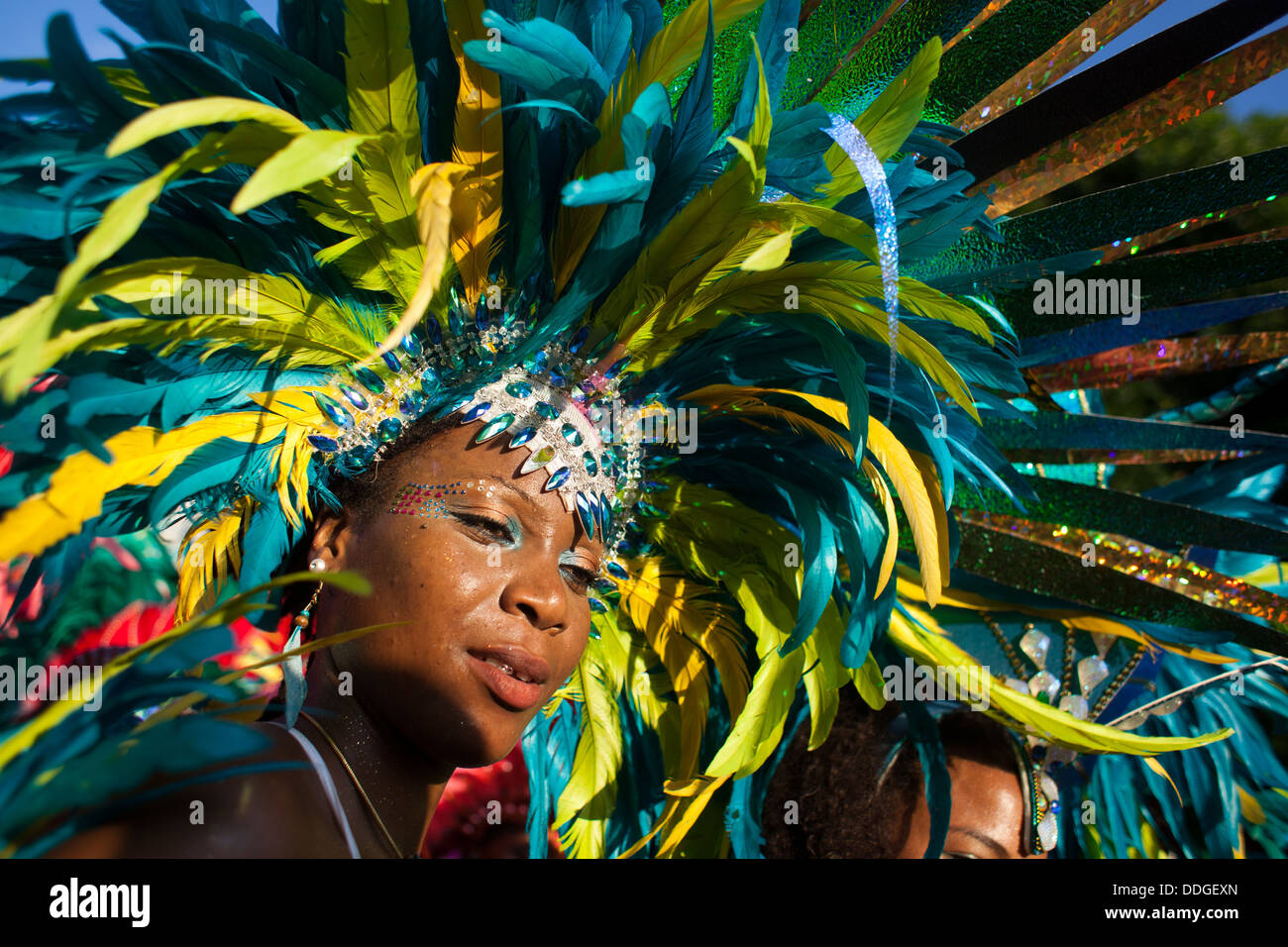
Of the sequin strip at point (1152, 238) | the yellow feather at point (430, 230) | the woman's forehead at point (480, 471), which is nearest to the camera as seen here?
the yellow feather at point (430, 230)

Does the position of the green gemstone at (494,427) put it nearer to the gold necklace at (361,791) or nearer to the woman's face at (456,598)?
the woman's face at (456,598)

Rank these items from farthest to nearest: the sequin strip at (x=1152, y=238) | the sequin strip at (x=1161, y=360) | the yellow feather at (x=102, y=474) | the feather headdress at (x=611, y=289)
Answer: the sequin strip at (x=1161, y=360) < the sequin strip at (x=1152, y=238) < the feather headdress at (x=611, y=289) < the yellow feather at (x=102, y=474)

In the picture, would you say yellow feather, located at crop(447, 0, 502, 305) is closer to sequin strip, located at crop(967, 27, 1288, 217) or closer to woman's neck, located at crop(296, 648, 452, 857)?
woman's neck, located at crop(296, 648, 452, 857)

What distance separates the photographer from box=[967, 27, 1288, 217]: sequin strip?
2.13 m

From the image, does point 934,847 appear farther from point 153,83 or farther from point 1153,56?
point 153,83

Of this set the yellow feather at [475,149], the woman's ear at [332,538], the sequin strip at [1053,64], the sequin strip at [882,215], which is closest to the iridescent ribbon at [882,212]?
the sequin strip at [882,215]

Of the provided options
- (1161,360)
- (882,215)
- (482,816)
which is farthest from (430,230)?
(482,816)

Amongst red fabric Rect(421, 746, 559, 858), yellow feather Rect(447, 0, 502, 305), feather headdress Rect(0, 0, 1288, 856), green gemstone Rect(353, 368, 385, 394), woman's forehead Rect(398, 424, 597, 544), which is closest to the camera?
feather headdress Rect(0, 0, 1288, 856)

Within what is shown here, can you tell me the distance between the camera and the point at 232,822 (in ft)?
4.49

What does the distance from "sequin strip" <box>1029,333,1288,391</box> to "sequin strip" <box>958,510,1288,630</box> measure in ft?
1.55

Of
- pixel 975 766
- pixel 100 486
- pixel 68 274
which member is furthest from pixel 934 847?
pixel 68 274

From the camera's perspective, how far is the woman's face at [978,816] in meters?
2.41

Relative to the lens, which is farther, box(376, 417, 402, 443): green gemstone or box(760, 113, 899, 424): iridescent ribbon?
box(376, 417, 402, 443): green gemstone

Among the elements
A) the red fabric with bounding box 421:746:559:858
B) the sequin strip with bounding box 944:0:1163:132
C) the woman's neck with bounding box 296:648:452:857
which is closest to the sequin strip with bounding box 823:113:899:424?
the sequin strip with bounding box 944:0:1163:132
